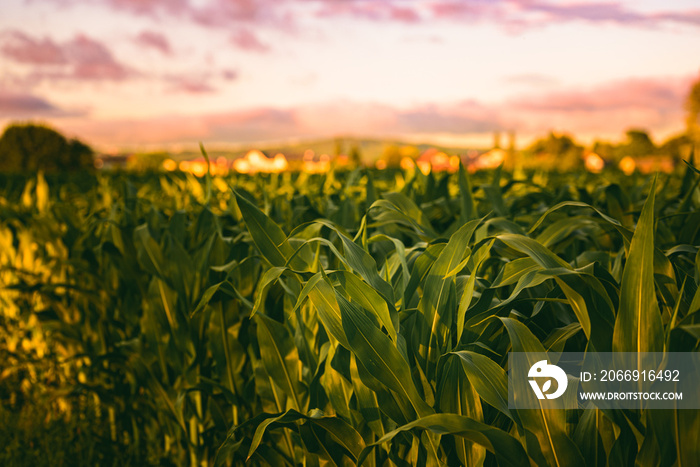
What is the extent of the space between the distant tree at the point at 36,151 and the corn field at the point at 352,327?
3835 centimetres

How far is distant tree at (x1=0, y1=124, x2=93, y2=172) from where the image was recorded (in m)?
37.1

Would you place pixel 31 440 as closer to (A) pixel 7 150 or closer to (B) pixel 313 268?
(B) pixel 313 268

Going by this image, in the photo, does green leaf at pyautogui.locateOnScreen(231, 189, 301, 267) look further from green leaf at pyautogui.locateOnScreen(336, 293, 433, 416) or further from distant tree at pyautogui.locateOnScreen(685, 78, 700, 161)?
distant tree at pyautogui.locateOnScreen(685, 78, 700, 161)

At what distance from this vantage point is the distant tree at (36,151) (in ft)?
122

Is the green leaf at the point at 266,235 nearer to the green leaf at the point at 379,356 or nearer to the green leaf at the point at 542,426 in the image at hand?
the green leaf at the point at 379,356

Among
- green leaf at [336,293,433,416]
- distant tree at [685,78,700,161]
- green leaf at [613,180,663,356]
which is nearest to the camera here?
green leaf at [613,180,663,356]

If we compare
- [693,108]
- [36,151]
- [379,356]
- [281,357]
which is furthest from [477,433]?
[693,108]

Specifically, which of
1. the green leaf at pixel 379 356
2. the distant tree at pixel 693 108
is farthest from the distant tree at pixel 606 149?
the green leaf at pixel 379 356

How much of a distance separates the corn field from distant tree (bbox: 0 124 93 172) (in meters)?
38.4

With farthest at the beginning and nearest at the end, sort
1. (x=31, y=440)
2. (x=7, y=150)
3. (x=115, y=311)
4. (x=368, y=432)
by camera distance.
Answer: (x=7, y=150) → (x=31, y=440) → (x=115, y=311) → (x=368, y=432)

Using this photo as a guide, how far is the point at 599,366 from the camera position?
1057mm

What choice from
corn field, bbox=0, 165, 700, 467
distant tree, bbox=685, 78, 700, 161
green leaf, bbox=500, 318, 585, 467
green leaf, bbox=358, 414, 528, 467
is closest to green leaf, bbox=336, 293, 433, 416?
corn field, bbox=0, 165, 700, 467

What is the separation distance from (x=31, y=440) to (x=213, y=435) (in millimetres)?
1544

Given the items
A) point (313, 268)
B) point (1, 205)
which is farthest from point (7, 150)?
point (313, 268)
